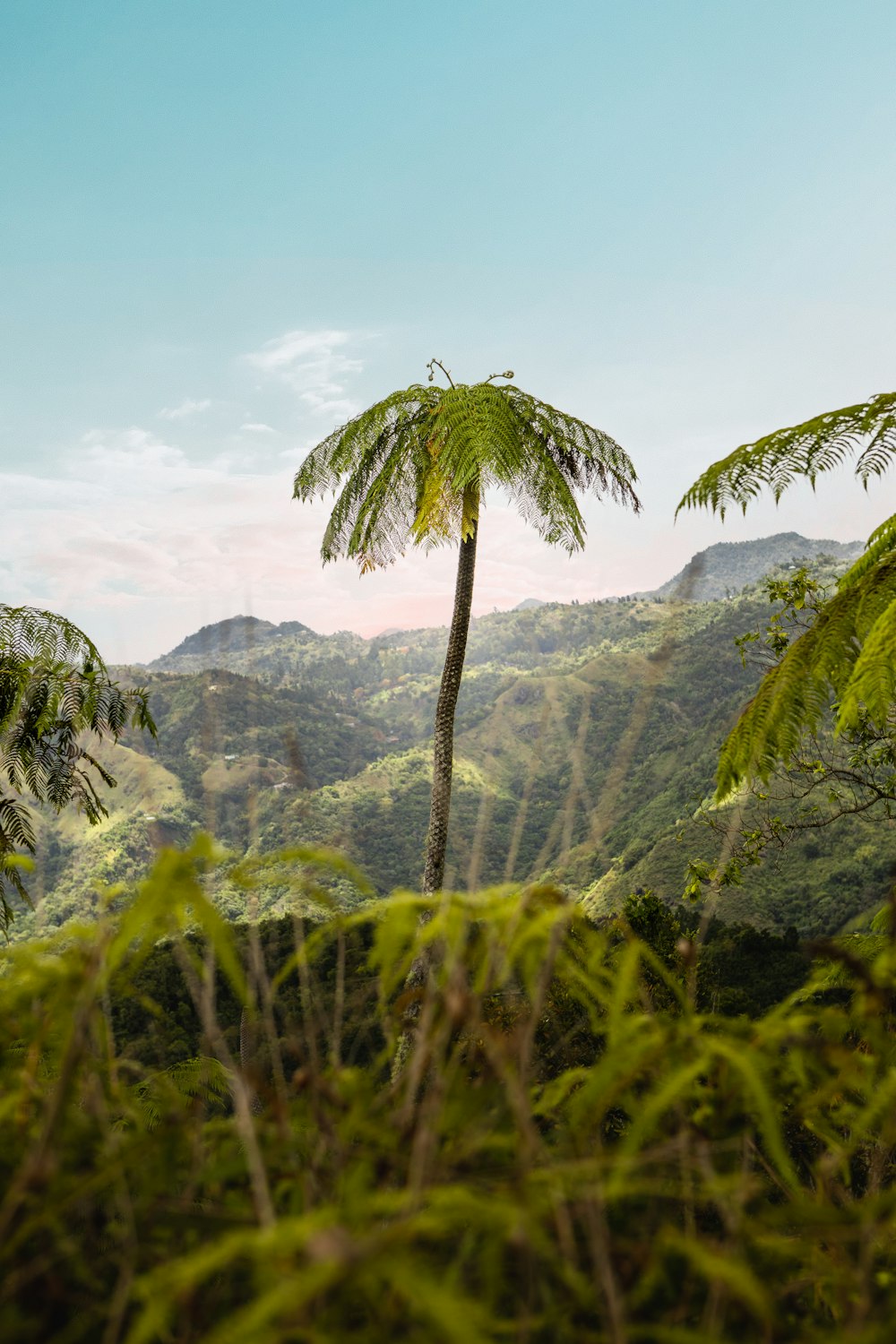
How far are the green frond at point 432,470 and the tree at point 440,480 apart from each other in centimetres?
1

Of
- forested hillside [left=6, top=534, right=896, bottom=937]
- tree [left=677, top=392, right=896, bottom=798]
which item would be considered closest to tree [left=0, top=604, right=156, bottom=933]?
forested hillside [left=6, top=534, right=896, bottom=937]

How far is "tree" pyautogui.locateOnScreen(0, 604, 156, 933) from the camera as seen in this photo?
12.9 feet

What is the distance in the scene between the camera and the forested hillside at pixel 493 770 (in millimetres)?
1341

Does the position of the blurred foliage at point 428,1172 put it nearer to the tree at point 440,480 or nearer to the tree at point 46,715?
the tree at point 46,715

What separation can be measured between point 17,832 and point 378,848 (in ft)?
186

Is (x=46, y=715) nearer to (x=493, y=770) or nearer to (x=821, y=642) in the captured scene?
(x=821, y=642)

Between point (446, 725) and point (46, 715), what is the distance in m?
5.63

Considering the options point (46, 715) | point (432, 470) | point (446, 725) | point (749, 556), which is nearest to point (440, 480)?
point (432, 470)

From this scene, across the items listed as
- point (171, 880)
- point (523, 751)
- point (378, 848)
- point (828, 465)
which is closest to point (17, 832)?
point (171, 880)

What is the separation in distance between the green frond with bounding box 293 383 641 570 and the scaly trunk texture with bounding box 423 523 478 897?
1.76ft

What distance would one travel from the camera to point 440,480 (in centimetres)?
817

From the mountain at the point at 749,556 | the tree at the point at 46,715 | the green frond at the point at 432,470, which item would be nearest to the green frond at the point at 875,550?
the tree at the point at 46,715

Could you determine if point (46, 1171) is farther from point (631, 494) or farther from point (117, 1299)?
point (631, 494)

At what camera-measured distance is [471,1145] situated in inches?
22.1
